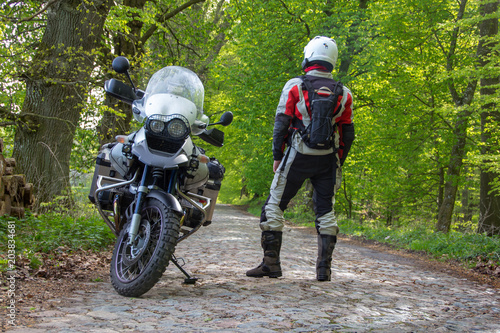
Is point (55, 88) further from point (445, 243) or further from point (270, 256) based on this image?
point (445, 243)

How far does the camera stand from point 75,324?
9.37 ft

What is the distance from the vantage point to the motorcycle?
3.74 meters

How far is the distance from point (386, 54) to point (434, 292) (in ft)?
42.2

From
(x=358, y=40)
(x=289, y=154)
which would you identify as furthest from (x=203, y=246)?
(x=358, y=40)

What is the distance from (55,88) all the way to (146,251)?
574 cm

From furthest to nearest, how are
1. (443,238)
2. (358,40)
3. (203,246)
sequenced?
(358,40) → (443,238) → (203,246)

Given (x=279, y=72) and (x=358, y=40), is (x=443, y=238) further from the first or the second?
(x=279, y=72)

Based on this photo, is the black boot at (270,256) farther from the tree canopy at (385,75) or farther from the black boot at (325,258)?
the tree canopy at (385,75)

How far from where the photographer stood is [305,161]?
4.93 m

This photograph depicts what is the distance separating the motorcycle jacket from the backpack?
6 cm

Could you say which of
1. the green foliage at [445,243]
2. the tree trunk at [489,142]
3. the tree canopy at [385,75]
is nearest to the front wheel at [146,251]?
the green foliage at [445,243]

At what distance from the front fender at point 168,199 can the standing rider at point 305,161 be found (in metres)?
1.40

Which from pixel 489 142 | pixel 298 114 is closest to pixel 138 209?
pixel 298 114

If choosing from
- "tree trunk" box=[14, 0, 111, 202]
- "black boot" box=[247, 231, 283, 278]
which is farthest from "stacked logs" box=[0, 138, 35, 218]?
"black boot" box=[247, 231, 283, 278]
